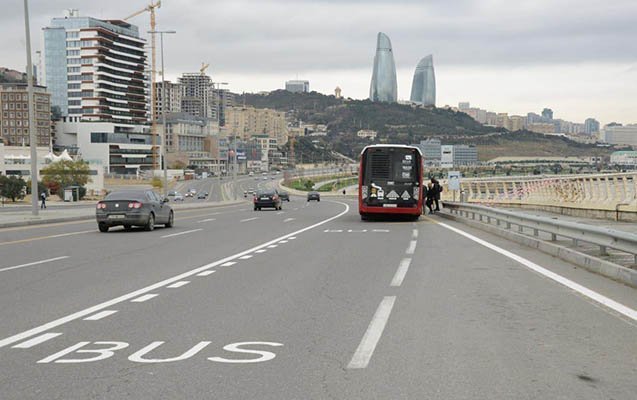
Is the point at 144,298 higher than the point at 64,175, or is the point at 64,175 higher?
the point at 144,298

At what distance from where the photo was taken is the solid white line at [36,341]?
23.0 ft

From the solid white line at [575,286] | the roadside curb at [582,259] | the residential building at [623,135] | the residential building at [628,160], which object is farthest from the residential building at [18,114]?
the solid white line at [575,286]

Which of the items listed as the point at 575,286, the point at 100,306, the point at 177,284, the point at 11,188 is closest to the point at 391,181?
the point at 575,286

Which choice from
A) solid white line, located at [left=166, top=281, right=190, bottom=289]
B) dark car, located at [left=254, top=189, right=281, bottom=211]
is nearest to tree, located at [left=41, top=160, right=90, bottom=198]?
dark car, located at [left=254, top=189, right=281, bottom=211]

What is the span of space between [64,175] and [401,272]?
352ft

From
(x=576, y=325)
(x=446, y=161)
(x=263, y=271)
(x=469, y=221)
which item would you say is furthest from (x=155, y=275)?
(x=446, y=161)

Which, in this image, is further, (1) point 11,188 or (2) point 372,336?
(1) point 11,188

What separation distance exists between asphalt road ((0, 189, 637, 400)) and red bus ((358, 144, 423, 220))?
15394 mm

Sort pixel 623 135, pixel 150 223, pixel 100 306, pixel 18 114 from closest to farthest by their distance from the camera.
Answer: pixel 100 306, pixel 150 223, pixel 623 135, pixel 18 114

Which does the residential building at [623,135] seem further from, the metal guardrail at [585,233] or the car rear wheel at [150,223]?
the metal guardrail at [585,233]

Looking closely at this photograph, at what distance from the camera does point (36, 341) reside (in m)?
7.26

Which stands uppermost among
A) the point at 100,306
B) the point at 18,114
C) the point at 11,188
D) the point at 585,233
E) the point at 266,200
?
the point at 18,114

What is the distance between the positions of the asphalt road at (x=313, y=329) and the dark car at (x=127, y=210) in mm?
9122

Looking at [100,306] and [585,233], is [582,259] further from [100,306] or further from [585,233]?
[100,306]
